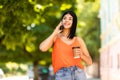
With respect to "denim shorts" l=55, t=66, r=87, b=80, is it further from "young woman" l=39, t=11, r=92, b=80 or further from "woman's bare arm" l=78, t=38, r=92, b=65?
"woman's bare arm" l=78, t=38, r=92, b=65

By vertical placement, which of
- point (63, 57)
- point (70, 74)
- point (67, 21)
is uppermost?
point (67, 21)

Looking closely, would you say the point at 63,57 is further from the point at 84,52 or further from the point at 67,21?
the point at 67,21

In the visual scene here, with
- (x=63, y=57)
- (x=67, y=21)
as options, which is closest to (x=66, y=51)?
(x=63, y=57)

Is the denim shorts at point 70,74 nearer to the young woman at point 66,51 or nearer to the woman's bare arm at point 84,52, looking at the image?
the young woman at point 66,51

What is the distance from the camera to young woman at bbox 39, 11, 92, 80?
19.7 feet

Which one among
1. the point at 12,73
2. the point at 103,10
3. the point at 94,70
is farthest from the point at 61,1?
the point at 12,73

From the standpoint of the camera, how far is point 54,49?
20.1 ft

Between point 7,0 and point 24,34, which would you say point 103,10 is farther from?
point 7,0

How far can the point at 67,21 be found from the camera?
6.30 meters

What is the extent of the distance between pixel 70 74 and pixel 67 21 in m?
0.75

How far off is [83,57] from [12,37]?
9.52 m

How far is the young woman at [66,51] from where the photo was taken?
237 inches

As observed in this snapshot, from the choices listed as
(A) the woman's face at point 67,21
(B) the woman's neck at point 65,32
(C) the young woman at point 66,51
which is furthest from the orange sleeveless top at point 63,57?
(A) the woman's face at point 67,21

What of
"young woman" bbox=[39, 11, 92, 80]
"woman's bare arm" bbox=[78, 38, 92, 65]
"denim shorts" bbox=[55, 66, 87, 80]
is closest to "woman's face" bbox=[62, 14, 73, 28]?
"young woman" bbox=[39, 11, 92, 80]
